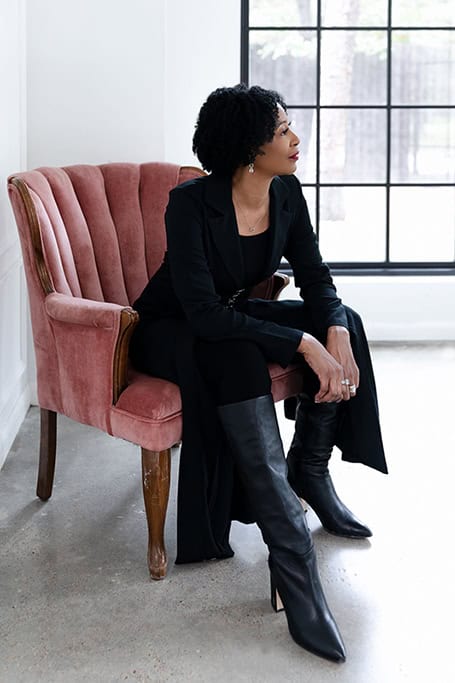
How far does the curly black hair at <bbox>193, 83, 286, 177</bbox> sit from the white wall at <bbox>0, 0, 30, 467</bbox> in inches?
41.0

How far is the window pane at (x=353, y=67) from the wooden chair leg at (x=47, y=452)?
3.16m

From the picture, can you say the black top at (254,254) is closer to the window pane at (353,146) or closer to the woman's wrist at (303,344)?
the woman's wrist at (303,344)

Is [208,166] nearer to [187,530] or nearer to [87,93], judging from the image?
[187,530]

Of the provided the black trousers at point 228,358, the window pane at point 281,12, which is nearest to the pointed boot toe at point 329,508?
the black trousers at point 228,358

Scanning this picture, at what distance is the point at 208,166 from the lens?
9.23 feet

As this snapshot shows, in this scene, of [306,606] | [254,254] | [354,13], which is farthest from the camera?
[354,13]

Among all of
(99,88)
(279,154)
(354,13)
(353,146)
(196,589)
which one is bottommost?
(196,589)

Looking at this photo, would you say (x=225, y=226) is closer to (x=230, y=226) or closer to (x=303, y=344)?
(x=230, y=226)

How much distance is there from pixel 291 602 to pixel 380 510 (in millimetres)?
843

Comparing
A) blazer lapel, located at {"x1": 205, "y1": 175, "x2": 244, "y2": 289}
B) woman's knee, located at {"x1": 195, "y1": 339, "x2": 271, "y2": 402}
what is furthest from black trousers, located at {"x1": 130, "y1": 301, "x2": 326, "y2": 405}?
blazer lapel, located at {"x1": 205, "y1": 175, "x2": 244, "y2": 289}

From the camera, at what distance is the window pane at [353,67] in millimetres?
5613

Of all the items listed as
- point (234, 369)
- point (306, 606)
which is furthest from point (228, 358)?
point (306, 606)

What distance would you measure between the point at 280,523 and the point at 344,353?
22.9 inches

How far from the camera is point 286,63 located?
565cm
